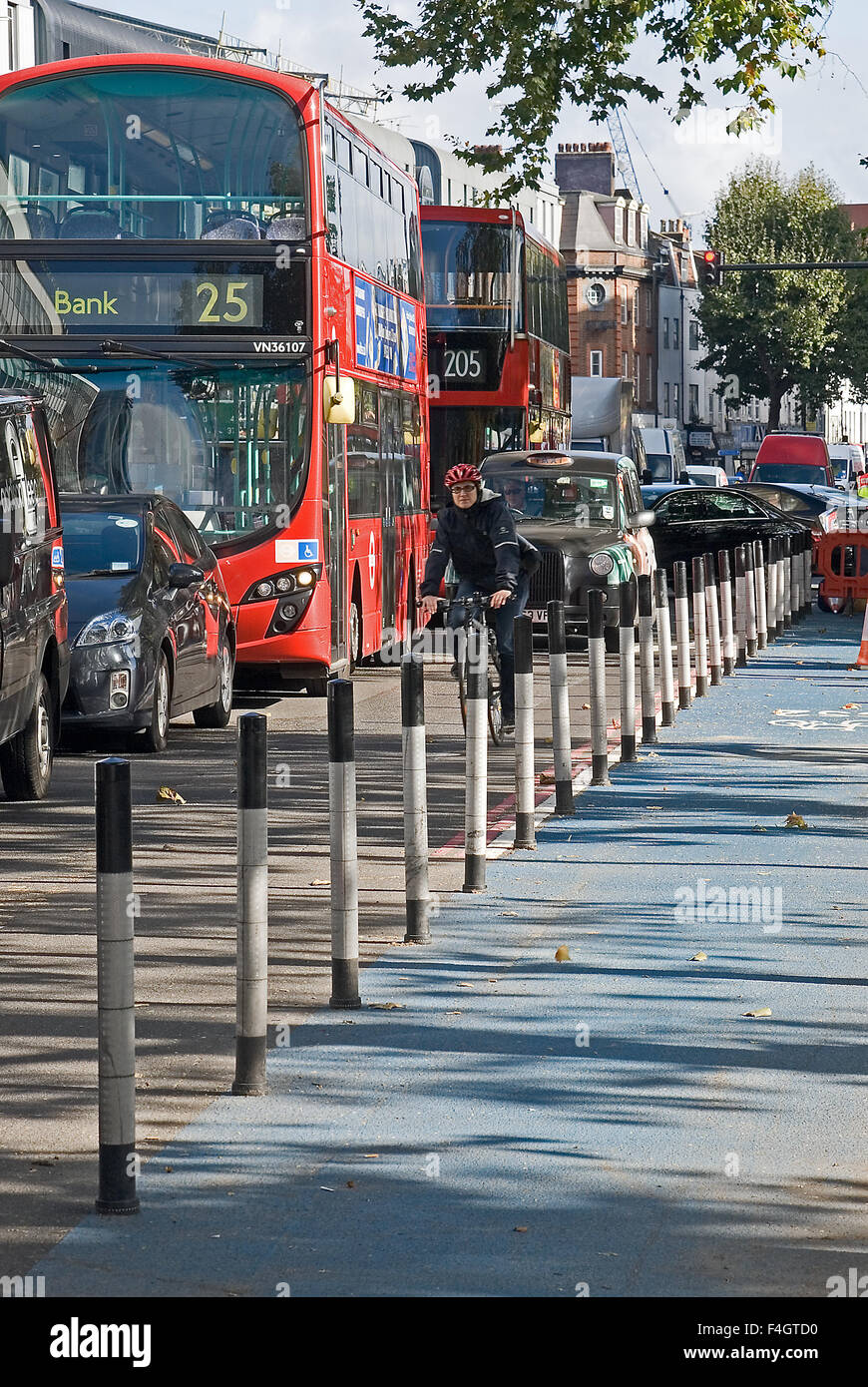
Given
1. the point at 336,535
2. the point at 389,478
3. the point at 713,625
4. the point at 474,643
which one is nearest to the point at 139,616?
the point at 474,643

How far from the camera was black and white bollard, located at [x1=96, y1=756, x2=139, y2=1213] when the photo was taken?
5.12 metres

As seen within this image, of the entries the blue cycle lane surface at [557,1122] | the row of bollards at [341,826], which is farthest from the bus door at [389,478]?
the blue cycle lane surface at [557,1122]

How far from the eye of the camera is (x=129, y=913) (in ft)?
17.0

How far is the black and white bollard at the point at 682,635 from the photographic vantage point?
17734mm

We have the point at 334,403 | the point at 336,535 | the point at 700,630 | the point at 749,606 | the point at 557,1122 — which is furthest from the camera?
the point at 749,606

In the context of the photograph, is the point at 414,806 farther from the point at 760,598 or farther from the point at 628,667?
the point at 760,598

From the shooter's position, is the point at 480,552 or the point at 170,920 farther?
the point at 480,552

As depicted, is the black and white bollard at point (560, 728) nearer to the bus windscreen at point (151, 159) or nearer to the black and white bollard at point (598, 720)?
the black and white bollard at point (598, 720)

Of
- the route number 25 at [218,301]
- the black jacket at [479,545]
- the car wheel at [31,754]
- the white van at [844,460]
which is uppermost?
the route number 25 at [218,301]

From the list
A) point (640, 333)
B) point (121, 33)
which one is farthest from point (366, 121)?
point (640, 333)

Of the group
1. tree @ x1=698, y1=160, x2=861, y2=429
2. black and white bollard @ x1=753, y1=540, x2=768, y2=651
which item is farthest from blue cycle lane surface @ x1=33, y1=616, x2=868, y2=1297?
tree @ x1=698, y1=160, x2=861, y2=429

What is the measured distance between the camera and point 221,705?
676 inches

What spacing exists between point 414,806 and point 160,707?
6965 millimetres
